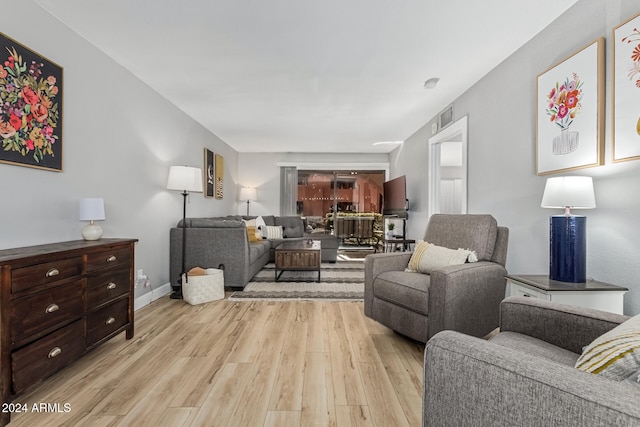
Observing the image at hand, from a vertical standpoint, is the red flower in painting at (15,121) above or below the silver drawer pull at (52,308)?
above

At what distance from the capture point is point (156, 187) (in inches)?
138

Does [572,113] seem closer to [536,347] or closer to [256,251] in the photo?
[536,347]

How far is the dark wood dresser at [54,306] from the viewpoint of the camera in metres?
1.45

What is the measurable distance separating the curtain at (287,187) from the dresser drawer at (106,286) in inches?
192

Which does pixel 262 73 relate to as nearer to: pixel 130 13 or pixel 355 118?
pixel 130 13

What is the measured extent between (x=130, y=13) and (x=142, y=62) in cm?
77

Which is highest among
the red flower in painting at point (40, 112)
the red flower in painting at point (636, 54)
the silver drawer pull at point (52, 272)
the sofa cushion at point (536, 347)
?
the red flower in painting at point (636, 54)

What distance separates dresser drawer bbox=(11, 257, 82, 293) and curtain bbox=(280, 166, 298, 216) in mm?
5308

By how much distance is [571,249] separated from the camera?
1.80 metres

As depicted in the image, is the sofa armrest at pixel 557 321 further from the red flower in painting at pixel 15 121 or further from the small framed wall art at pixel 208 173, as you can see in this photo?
the small framed wall art at pixel 208 173

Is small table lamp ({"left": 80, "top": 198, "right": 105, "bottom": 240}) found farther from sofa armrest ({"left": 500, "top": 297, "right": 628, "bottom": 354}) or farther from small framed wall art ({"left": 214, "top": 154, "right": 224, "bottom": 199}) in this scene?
small framed wall art ({"left": 214, "top": 154, "right": 224, "bottom": 199})

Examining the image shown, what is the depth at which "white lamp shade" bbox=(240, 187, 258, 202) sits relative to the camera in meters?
A: 6.79

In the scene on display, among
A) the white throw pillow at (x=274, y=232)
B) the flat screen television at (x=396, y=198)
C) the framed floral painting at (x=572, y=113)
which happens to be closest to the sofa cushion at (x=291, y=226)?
the white throw pillow at (x=274, y=232)

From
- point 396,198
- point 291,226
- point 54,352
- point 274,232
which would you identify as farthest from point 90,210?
point 396,198
